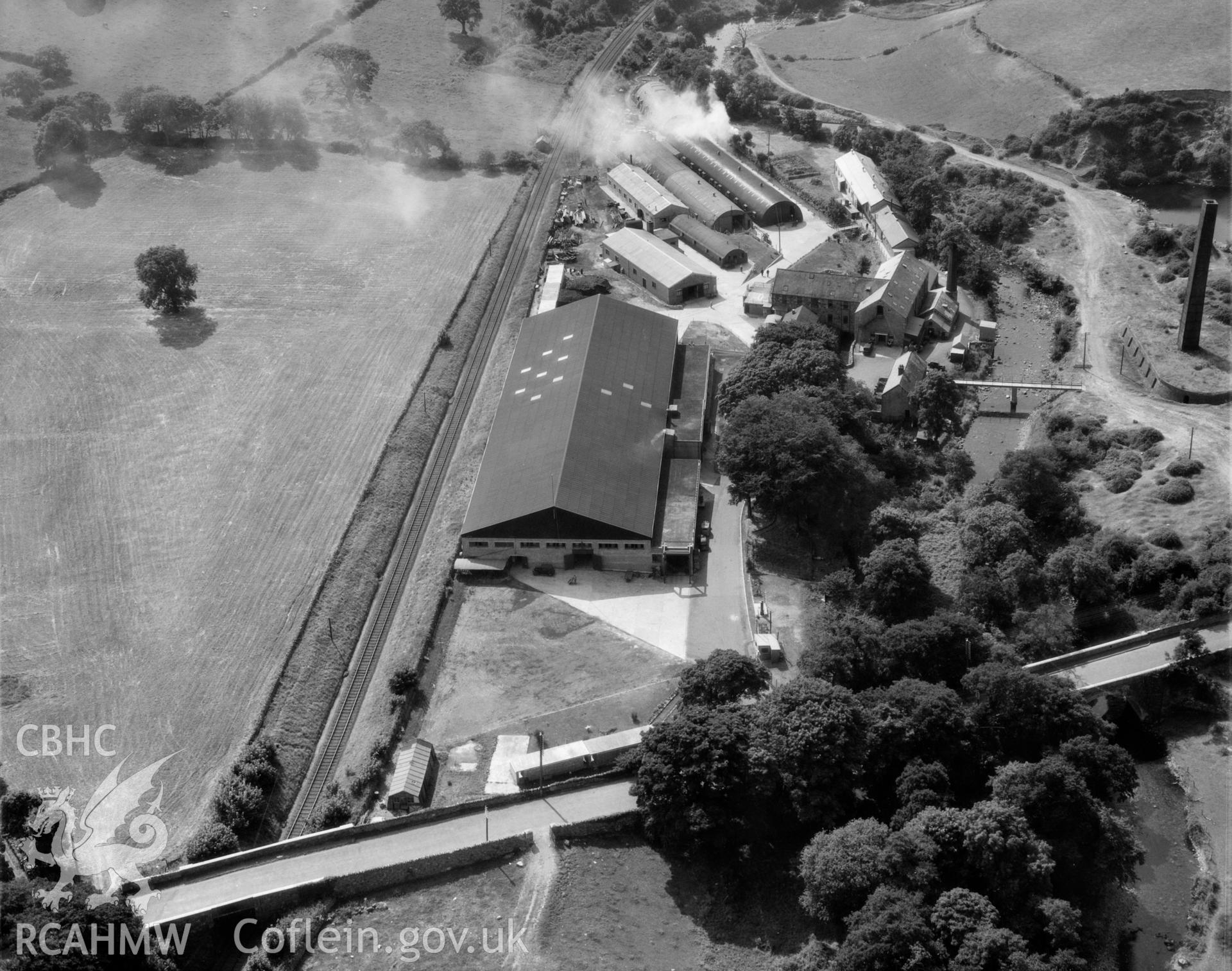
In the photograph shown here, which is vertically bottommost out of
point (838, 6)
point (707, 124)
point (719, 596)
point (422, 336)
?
point (719, 596)

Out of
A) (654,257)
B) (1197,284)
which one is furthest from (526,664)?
(1197,284)

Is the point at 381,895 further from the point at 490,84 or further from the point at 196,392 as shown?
the point at 490,84

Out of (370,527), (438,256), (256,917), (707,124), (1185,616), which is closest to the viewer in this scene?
(256,917)

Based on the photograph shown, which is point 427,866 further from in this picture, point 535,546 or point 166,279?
point 166,279

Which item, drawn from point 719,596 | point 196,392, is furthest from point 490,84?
point 719,596

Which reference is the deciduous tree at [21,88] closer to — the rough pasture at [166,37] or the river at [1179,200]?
the rough pasture at [166,37]

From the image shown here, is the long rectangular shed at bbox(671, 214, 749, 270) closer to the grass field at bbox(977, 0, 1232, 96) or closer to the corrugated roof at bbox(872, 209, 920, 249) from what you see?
the corrugated roof at bbox(872, 209, 920, 249)
